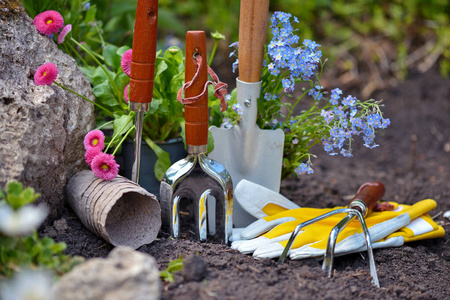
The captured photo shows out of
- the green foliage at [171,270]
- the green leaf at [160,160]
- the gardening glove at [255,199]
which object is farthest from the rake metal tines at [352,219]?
the green leaf at [160,160]

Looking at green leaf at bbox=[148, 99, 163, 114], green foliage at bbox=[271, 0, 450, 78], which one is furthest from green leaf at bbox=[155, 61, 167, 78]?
green foliage at bbox=[271, 0, 450, 78]

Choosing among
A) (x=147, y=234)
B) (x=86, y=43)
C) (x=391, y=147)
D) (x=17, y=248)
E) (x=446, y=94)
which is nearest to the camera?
(x=17, y=248)

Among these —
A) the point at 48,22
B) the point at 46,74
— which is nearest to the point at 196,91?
the point at 46,74

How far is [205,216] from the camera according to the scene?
163 cm

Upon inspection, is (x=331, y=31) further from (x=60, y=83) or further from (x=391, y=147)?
(x=60, y=83)

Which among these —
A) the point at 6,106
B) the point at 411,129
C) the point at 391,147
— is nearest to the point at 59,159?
the point at 6,106

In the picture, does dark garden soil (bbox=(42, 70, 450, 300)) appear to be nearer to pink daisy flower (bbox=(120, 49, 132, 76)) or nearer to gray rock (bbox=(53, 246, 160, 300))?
gray rock (bbox=(53, 246, 160, 300))

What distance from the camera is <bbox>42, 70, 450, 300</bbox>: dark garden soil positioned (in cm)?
120

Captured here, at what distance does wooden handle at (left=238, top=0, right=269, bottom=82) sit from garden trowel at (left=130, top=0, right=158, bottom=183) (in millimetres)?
327

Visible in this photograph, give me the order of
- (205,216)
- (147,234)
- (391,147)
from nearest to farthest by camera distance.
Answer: (147,234) → (205,216) → (391,147)

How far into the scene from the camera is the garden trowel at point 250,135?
1.63 metres

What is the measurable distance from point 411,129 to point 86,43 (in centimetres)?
205

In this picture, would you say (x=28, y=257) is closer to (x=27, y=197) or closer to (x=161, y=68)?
(x=27, y=197)

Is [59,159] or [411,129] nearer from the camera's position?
[59,159]
